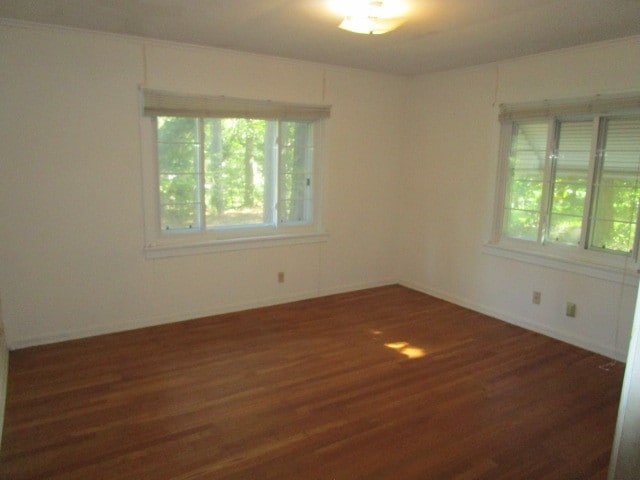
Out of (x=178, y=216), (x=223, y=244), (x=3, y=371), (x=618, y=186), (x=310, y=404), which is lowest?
(x=310, y=404)

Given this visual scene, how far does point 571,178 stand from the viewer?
12.8 ft

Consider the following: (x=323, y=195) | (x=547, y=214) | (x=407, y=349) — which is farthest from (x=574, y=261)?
(x=323, y=195)

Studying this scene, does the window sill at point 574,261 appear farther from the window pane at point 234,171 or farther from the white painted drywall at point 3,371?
the white painted drywall at point 3,371

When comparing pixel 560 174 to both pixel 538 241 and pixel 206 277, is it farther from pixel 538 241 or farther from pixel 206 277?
pixel 206 277

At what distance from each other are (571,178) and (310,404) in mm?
2877

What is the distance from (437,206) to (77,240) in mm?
3526

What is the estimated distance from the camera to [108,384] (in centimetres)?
304

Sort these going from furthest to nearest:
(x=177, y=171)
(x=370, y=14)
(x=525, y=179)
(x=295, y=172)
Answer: (x=295, y=172), (x=525, y=179), (x=177, y=171), (x=370, y=14)

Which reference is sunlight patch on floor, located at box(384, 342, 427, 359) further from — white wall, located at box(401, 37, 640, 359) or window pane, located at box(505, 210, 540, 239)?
window pane, located at box(505, 210, 540, 239)

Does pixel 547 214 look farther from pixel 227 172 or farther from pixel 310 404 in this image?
pixel 227 172

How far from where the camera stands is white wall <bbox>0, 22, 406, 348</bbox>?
3.36 meters

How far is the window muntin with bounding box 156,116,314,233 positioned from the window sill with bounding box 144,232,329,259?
0.15 meters

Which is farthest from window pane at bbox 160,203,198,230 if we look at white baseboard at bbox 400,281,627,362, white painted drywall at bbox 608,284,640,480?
white painted drywall at bbox 608,284,640,480

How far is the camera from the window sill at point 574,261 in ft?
11.5
